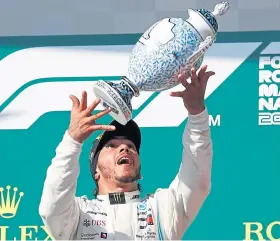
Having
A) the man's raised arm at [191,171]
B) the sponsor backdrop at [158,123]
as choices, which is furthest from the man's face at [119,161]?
the sponsor backdrop at [158,123]

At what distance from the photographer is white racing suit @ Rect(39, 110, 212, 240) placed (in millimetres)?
2893

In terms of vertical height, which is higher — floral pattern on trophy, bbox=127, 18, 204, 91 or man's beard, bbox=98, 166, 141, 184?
floral pattern on trophy, bbox=127, 18, 204, 91

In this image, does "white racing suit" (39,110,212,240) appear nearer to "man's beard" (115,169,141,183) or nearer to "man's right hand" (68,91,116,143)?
"man's beard" (115,169,141,183)

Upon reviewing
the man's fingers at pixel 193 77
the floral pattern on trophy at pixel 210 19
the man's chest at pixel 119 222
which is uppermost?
the floral pattern on trophy at pixel 210 19

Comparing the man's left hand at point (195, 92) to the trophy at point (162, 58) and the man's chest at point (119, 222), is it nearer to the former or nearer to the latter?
the trophy at point (162, 58)

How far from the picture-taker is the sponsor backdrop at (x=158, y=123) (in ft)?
12.8

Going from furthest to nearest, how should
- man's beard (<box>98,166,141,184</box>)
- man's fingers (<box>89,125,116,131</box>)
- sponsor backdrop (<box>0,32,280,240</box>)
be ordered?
1. sponsor backdrop (<box>0,32,280,240</box>)
2. man's beard (<box>98,166,141,184</box>)
3. man's fingers (<box>89,125,116,131</box>)

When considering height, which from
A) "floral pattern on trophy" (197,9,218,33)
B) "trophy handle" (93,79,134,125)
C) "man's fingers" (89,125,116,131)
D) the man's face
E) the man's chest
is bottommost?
the man's chest

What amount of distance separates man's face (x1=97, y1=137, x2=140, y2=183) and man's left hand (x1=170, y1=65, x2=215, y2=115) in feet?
0.83

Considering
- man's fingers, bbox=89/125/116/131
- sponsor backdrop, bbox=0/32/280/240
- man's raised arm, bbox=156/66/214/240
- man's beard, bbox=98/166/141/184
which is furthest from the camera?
sponsor backdrop, bbox=0/32/280/240

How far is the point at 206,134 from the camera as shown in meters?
2.91

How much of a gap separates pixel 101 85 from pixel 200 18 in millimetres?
337

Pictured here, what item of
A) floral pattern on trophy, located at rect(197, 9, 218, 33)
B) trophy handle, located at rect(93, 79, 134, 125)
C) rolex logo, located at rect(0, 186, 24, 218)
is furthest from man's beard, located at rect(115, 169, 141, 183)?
rolex logo, located at rect(0, 186, 24, 218)

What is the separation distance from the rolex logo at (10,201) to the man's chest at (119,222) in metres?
1.06
